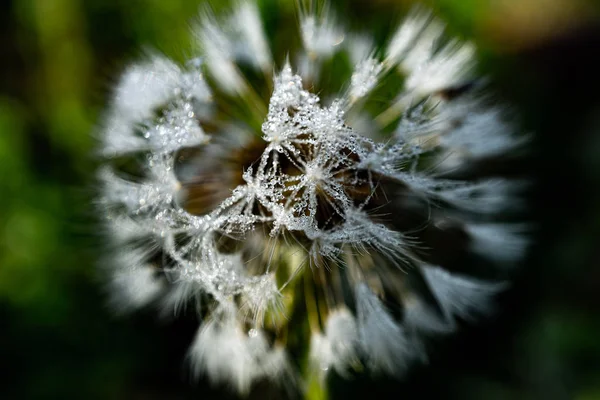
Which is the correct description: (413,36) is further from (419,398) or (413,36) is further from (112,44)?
(112,44)

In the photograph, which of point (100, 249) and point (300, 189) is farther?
point (100, 249)

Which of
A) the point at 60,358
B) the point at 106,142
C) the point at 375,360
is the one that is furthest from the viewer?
the point at 60,358

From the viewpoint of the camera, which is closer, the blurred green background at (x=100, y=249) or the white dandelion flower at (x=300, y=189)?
the white dandelion flower at (x=300, y=189)

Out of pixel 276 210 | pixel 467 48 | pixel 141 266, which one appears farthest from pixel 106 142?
pixel 467 48

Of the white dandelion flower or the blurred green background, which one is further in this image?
the blurred green background

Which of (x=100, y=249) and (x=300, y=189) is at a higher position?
(x=100, y=249)
